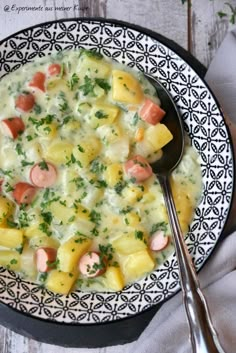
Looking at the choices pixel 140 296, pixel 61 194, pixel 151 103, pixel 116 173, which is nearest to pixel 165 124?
pixel 151 103

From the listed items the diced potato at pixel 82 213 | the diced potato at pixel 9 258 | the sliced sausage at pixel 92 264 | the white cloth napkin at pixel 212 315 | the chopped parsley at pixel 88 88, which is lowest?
the white cloth napkin at pixel 212 315

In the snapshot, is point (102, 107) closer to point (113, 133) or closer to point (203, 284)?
point (113, 133)

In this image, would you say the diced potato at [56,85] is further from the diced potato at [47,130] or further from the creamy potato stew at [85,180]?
the diced potato at [47,130]

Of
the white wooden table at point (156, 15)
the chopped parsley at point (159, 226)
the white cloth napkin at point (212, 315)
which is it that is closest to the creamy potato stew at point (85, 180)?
the chopped parsley at point (159, 226)

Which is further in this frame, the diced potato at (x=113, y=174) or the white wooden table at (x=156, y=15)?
the white wooden table at (x=156, y=15)

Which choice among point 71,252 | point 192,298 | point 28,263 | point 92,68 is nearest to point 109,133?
point 92,68

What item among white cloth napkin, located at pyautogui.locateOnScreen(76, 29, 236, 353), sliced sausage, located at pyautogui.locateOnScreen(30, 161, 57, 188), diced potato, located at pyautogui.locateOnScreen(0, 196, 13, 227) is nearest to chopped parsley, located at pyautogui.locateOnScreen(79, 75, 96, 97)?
sliced sausage, located at pyautogui.locateOnScreen(30, 161, 57, 188)
